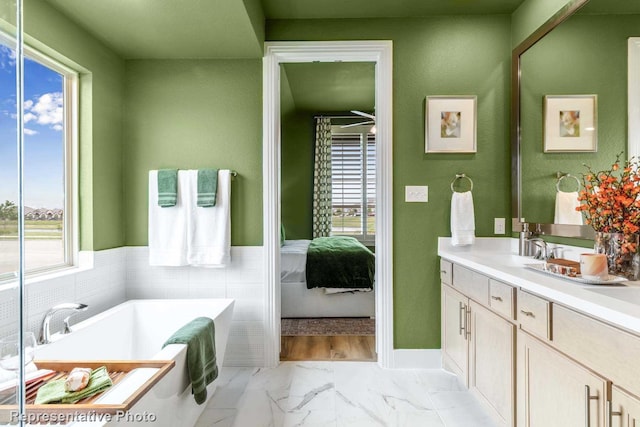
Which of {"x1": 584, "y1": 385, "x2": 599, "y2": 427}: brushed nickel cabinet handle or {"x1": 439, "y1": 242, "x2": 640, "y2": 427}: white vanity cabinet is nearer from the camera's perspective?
{"x1": 439, "y1": 242, "x2": 640, "y2": 427}: white vanity cabinet

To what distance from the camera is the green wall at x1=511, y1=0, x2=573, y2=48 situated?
2.16 metres

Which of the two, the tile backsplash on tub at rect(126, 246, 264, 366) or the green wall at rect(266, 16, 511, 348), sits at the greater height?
the green wall at rect(266, 16, 511, 348)

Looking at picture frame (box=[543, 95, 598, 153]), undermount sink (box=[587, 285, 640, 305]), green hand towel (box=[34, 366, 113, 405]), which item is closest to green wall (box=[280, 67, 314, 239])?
picture frame (box=[543, 95, 598, 153])

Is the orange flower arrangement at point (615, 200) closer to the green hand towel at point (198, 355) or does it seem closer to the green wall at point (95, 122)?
the green hand towel at point (198, 355)

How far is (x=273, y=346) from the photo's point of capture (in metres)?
2.62

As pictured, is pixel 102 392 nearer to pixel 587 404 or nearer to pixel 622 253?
pixel 587 404

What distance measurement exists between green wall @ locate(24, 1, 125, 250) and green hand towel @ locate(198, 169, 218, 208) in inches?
26.0

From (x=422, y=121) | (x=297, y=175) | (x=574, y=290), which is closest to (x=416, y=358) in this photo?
(x=574, y=290)

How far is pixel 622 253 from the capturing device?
1507 mm

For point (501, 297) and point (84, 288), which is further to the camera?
point (84, 288)

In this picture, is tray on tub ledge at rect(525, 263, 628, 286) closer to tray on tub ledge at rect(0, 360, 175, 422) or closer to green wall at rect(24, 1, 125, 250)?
tray on tub ledge at rect(0, 360, 175, 422)

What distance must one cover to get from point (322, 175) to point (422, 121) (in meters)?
3.33

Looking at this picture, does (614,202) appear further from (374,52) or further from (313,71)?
(313,71)

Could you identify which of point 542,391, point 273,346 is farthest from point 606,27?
point 273,346
